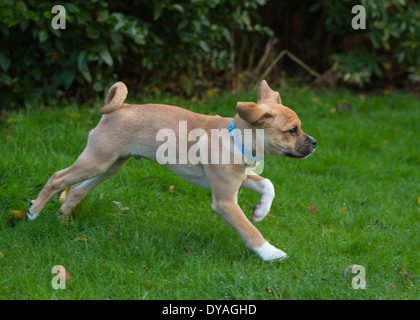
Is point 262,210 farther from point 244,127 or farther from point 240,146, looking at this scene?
point 244,127

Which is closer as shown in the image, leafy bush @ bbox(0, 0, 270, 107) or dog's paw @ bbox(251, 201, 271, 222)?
dog's paw @ bbox(251, 201, 271, 222)

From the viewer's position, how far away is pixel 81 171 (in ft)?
14.0

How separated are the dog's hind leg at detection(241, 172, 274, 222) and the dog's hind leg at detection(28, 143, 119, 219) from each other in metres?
1.06

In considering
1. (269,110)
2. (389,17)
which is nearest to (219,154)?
(269,110)

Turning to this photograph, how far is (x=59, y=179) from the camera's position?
14.3 feet

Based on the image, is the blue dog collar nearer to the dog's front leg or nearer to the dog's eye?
the dog's front leg

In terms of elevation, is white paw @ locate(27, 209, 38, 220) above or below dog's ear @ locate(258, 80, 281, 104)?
below

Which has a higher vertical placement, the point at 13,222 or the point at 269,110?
the point at 269,110

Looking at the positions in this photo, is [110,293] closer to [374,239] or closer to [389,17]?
[374,239]

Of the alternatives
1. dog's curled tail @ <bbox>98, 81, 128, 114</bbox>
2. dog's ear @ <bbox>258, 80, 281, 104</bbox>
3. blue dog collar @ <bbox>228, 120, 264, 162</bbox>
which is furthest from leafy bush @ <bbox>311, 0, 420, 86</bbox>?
dog's curled tail @ <bbox>98, 81, 128, 114</bbox>

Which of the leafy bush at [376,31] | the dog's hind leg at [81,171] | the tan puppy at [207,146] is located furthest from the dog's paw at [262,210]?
the leafy bush at [376,31]

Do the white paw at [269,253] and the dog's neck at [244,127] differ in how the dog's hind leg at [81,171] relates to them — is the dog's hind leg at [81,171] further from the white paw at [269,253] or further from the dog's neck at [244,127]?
the white paw at [269,253]

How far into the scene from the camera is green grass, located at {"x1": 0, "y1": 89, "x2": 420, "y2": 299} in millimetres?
3639

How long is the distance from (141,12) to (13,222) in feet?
13.3
